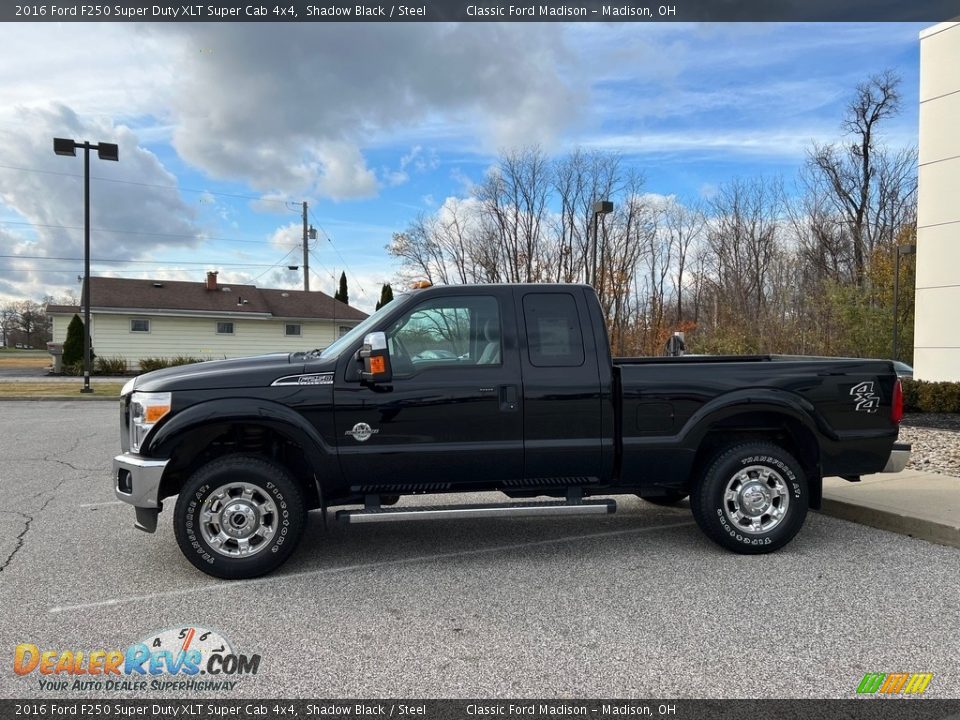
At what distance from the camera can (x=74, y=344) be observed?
112 feet

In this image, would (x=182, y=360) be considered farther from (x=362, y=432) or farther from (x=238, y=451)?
(x=362, y=432)

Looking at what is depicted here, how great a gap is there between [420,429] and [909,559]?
3.60m

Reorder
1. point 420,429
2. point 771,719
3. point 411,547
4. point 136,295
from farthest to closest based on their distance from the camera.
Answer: point 136,295 → point 411,547 → point 420,429 → point 771,719

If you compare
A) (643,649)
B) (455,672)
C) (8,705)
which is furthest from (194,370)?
(643,649)

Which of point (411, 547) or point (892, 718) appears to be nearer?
point (892, 718)

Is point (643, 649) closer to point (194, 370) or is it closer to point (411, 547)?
point (411, 547)

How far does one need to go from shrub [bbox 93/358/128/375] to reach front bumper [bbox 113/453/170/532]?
30483 millimetres

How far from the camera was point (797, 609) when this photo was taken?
4.10 metres

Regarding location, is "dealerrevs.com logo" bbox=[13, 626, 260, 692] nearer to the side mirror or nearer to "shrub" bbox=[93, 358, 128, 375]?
the side mirror

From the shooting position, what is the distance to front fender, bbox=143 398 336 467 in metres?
4.66

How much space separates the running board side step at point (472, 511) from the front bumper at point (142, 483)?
120 cm

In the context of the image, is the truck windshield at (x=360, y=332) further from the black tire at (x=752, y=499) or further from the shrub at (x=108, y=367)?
the shrub at (x=108, y=367)

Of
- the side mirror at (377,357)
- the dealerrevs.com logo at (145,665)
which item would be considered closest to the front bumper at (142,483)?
the dealerrevs.com logo at (145,665)

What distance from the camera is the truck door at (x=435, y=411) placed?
4844 millimetres
